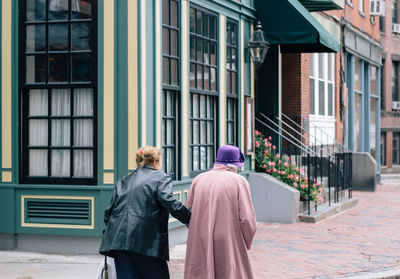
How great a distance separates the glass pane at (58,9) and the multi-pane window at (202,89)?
2430 mm

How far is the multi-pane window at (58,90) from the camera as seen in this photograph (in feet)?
33.6

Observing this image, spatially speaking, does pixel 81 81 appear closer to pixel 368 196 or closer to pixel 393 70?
pixel 368 196

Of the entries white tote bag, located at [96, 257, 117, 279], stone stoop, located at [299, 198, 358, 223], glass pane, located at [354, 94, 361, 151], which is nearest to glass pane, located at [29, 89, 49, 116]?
white tote bag, located at [96, 257, 117, 279]

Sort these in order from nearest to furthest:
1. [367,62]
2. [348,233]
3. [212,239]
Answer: [212,239], [348,233], [367,62]

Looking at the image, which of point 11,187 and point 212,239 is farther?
point 11,187

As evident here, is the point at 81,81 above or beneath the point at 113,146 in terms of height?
above

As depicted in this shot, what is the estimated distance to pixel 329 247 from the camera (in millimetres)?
11031

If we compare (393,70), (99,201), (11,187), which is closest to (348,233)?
(99,201)

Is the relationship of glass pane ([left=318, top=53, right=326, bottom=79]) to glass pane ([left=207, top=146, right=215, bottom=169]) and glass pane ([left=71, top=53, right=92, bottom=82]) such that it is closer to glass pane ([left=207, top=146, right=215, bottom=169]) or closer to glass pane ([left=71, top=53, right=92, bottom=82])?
glass pane ([left=207, top=146, right=215, bottom=169])

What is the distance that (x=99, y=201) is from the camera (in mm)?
10094

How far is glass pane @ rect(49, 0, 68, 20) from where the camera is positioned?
407 inches

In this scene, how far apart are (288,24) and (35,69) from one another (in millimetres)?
6085

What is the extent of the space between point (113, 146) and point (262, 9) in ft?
19.5

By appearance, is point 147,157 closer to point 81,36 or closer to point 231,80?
point 81,36
